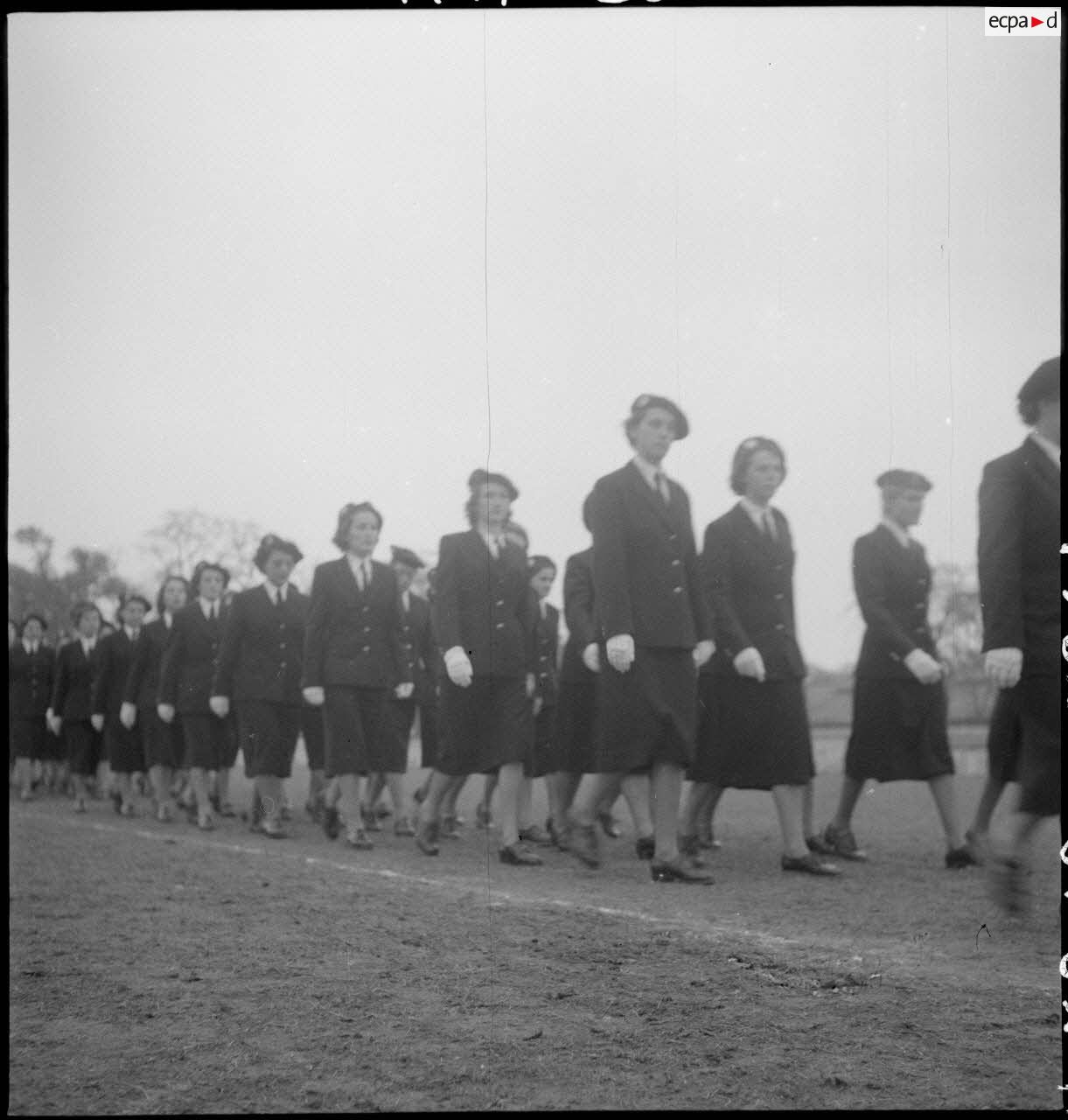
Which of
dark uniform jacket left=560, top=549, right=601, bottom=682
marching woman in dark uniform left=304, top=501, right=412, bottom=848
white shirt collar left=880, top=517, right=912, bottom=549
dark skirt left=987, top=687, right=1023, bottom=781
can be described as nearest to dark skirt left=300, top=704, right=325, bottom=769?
marching woman in dark uniform left=304, top=501, right=412, bottom=848

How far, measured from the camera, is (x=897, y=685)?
4887 millimetres

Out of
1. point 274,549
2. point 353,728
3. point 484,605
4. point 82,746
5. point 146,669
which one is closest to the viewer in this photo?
point 484,605

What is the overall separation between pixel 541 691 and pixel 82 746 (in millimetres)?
3559

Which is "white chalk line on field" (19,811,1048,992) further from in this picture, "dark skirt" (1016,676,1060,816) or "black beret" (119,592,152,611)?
"black beret" (119,592,152,611)

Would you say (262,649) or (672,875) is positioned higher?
(262,649)

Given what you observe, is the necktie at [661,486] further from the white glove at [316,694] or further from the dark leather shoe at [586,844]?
the white glove at [316,694]

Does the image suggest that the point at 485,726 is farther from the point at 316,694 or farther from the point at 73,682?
the point at 73,682

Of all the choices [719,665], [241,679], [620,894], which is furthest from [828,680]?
[241,679]

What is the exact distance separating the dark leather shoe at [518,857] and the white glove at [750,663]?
1173mm

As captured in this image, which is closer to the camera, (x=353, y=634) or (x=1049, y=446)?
(x=1049, y=446)

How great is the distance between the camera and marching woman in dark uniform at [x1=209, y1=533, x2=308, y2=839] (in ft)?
20.9

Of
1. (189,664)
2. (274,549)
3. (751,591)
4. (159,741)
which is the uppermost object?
(274,549)

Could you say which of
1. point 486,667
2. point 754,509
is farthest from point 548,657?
point 754,509

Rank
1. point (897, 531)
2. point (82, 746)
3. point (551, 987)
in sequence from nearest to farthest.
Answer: point (551, 987) < point (897, 531) < point (82, 746)
